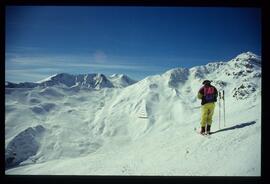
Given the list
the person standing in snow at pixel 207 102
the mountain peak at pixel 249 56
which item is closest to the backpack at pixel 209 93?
the person standing in snow at pixel 207 102

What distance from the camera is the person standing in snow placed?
4.49m

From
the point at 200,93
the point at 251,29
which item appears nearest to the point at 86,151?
the point at 200,93

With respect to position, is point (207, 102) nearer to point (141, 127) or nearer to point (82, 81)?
point (141, 127)

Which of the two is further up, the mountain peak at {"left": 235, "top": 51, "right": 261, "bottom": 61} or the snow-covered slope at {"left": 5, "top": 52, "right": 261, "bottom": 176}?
the mountain peak at {"left": 235, "top": 51, "right": 261, "bottom": 61}

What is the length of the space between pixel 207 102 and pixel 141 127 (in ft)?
2.43

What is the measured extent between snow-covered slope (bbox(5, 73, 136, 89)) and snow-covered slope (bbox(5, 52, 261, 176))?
0.8 inches

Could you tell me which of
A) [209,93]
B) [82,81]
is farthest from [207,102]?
[82,81]

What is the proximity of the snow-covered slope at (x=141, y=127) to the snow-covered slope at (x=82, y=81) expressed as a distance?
2cm

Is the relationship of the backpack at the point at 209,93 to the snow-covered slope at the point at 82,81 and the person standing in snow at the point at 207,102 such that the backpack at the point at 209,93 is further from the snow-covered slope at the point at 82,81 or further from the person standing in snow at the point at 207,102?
the snow-covered slope at the point at 82,81

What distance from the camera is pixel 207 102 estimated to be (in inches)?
179

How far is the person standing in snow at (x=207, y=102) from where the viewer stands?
449 cm

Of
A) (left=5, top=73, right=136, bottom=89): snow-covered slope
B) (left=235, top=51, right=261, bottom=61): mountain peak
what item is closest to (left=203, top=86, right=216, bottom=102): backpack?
(left=235, top=51, right=261, bottom=61): mountain peak

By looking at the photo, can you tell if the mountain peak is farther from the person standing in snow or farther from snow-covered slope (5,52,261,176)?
the person standing in snow
